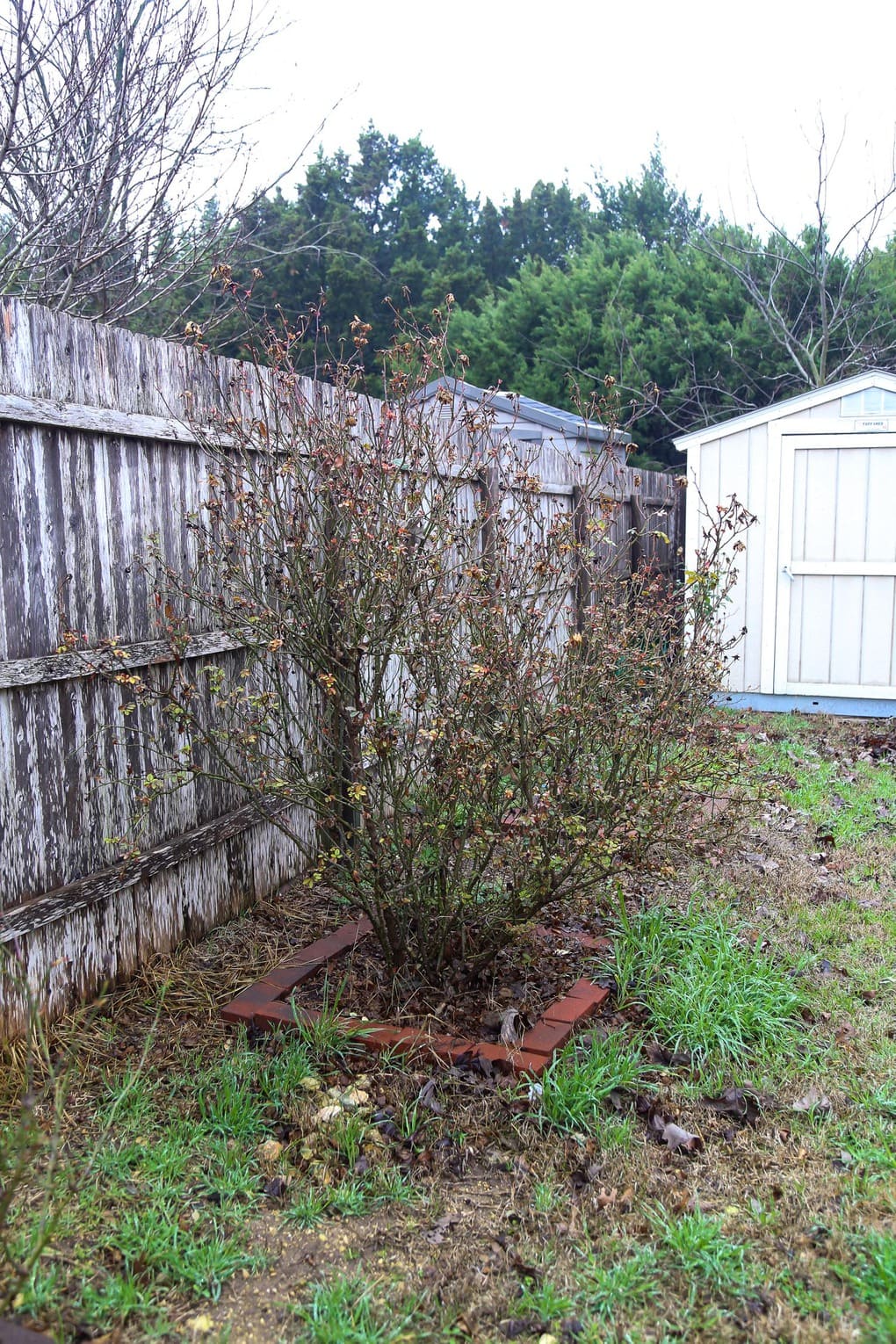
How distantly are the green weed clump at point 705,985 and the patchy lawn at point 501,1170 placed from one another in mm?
11

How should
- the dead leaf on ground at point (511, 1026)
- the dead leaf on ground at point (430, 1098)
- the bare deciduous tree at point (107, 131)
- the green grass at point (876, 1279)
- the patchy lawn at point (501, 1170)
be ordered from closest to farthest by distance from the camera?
the green grass at point (876, 1279) < the patchy lawn at point (501, 1170) < the dead leaf on ground at point (430, 1098) < the dead leaf on ground at point (511, 1026) < the bare deciduous tree at point (107, 131)

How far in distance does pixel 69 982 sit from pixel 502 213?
76.6 ft

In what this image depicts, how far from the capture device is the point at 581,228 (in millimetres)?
20828

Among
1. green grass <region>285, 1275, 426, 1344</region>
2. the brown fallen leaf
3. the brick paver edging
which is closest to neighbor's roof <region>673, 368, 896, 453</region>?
the brick paver edging

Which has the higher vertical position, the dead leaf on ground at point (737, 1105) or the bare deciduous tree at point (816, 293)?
the bare deciduous tree at point (816, 293)

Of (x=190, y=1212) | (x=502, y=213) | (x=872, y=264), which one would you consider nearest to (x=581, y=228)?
(x=502, y=213)

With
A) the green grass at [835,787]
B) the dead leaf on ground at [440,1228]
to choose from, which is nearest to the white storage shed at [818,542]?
the green grass at [835,787]

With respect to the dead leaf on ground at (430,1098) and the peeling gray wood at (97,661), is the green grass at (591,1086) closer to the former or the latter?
the dead leaf on ground at (430,1098)

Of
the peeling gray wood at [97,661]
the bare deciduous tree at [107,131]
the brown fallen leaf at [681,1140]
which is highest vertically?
the bare deciduous tree at [107,131]

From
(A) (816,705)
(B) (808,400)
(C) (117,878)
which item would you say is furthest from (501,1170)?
(B) (808,400)

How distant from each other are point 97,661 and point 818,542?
20.3 feet

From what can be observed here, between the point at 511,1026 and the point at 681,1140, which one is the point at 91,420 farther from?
the point at 681,1140

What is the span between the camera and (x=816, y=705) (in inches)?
318

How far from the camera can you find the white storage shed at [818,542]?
777cm
